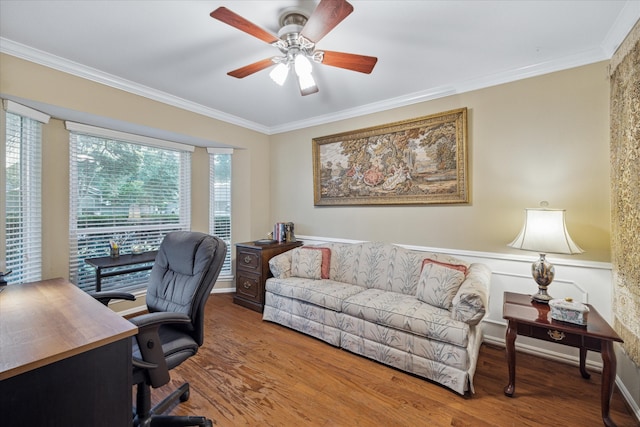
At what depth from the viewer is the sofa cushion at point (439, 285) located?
7.41 ft

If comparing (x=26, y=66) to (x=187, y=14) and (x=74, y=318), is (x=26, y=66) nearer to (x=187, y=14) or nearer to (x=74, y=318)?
(x=187, y=14)

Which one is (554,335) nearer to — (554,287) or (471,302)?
(471,302)

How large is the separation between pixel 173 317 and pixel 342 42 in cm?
219

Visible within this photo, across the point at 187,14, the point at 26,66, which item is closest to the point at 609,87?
the point at 187,14

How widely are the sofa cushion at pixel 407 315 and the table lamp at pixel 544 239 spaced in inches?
30.4

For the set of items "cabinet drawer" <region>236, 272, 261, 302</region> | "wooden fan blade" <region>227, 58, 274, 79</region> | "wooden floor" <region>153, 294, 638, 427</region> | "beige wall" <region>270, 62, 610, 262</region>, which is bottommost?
"wooden floor" <region>153, 294, 638, 427</region>

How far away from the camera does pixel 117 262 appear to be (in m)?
2.88

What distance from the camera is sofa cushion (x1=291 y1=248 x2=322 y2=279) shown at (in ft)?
10.6

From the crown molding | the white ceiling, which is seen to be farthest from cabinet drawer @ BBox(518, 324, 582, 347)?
the crown molding

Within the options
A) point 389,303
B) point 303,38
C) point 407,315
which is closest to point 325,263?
point 389,303

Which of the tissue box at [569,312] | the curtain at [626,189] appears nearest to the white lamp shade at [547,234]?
the curtain at [626,189]

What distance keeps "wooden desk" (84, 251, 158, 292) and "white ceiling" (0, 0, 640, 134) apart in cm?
179

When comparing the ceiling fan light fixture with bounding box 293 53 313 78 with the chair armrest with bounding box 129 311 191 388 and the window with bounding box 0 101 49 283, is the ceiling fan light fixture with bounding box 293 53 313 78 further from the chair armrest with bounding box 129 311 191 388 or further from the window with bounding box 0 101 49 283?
the window with bounding box 0 101 49 283

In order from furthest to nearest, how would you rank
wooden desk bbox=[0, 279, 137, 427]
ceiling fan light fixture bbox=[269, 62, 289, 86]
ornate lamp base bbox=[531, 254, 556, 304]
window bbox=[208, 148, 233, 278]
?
window bbox=[208, 148, 233, 278] → ornate lamp base bbox=[531, 254, 556, 304] → ceiling fan light fixture bbox=[269, 62, 289, 86] → wooden desk bbox=[0, 279, 137, 427]
